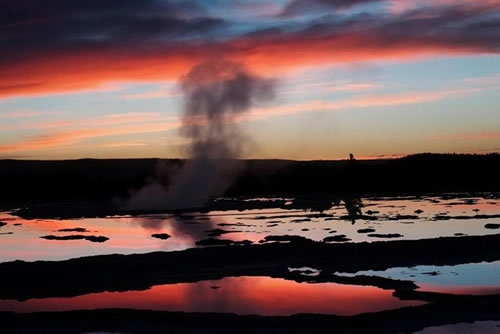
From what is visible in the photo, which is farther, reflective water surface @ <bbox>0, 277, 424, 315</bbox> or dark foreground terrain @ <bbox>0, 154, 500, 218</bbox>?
dark foreground terrain @ <bbox>0, 154, 500, 218</bbox>

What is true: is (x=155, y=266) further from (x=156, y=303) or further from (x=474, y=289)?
(x=474, y=289)

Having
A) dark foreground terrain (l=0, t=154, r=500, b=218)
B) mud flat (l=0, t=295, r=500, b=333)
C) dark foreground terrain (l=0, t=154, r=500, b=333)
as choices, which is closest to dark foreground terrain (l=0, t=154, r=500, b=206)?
dark foreground terrain (l=0, t=154, r=500, b=218)

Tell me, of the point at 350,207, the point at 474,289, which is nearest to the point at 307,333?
the point at 474,289

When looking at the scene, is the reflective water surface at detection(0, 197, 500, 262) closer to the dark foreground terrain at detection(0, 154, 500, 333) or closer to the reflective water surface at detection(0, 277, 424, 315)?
the dark foreground terrain at detection(0, 154, 500, 333)

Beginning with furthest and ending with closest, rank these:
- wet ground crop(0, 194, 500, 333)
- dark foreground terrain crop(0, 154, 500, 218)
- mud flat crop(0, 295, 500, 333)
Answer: dark foreground terrain crop(0, 154, 500, 218)
wet ground crop(0, 194, 500, 333)
mud flat crop(0, 295, 500, 333)

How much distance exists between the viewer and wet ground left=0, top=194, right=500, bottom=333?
12.9m

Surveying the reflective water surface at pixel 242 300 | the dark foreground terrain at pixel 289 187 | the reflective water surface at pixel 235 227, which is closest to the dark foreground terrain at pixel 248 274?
the reflective water surface at pixel 242 300

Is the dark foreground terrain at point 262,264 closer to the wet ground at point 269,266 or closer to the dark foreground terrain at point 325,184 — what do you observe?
the wet ground at point 269,266

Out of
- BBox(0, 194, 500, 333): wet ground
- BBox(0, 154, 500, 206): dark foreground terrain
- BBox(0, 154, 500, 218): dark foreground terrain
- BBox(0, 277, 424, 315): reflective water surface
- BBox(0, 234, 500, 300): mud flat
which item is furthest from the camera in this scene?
BBox(0, 154, 500, 206): dark foreground terrain

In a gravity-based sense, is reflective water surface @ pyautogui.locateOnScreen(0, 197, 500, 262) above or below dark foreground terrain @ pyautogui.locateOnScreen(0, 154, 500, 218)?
below

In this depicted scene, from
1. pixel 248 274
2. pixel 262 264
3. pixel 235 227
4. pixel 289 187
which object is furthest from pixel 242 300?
pixel 289 187

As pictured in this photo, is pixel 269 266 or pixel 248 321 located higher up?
pixel 269 266

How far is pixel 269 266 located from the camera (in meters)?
16.8

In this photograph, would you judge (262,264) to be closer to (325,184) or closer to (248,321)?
(248,321)
